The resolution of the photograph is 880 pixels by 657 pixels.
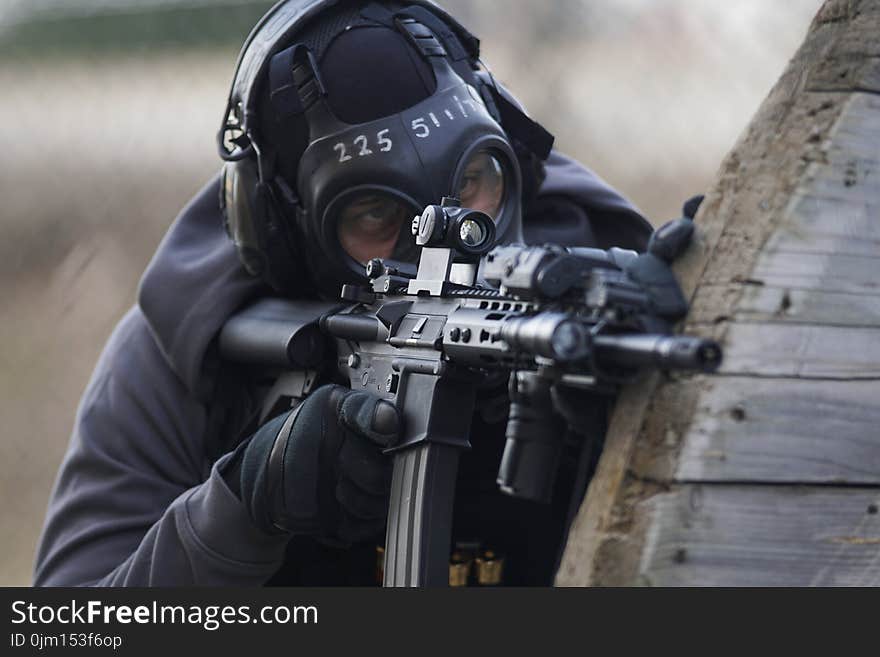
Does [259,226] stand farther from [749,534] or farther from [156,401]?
[749,534]

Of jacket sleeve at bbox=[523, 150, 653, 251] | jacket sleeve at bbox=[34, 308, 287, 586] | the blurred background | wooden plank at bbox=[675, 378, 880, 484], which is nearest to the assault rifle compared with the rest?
wooden plank at bbox=[675, 378, 880, 484]

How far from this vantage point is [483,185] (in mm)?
2611

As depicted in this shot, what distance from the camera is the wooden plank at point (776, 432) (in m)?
1.55

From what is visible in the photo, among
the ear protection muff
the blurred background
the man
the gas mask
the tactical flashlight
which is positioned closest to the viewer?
the tactical flashlight

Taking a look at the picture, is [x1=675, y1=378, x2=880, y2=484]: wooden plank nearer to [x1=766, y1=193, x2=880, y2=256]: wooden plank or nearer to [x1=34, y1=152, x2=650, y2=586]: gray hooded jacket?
[x1=766, y1=193, x2=880, y2=256]: wooden plank

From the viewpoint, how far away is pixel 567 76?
5570 millimetres

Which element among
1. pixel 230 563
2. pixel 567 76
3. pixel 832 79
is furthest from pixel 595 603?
pixel 567 76

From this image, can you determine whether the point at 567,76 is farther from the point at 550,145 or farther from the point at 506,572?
the point at 506,572

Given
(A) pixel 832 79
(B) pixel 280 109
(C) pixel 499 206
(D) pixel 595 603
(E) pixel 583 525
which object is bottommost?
(D) pixel 595 603

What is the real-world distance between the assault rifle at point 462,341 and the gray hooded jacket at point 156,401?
13cm

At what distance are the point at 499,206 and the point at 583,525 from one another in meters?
1.11

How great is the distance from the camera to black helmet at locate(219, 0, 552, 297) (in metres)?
2.51

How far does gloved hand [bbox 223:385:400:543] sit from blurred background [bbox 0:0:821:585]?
135 inches

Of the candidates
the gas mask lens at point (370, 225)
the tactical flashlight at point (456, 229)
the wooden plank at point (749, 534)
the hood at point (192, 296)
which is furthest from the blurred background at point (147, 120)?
the wooden plank at point (749, 534)
